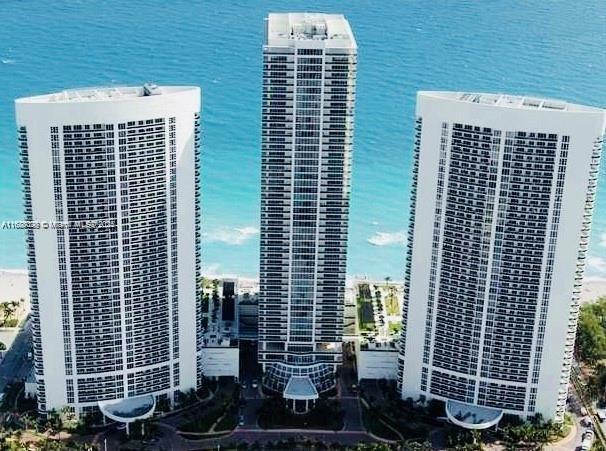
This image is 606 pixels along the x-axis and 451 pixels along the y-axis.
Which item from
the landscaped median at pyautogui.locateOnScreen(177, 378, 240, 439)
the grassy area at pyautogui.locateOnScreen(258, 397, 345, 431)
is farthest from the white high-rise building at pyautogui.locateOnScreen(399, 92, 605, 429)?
the landscaped median at pyautogui.locateOnScreen(177, 378, 240, 439)

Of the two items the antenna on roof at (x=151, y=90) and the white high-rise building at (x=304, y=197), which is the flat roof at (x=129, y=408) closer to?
the white high-rise building at (x=304, y=197)

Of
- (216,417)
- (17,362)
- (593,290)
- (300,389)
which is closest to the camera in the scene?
(216,417)

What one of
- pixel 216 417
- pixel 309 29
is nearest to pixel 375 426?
pixel 216 417

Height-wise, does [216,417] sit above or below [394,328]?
below

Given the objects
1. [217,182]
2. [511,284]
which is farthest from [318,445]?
[217,182]

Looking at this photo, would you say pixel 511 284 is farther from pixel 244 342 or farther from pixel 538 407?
pixel 244 342

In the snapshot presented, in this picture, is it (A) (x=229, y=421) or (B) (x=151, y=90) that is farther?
(A) (x=229, y=421)

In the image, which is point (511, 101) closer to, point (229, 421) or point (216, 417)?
point (229, 421)

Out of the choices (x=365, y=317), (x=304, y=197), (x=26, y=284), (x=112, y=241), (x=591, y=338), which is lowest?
(x=591, y=338)
